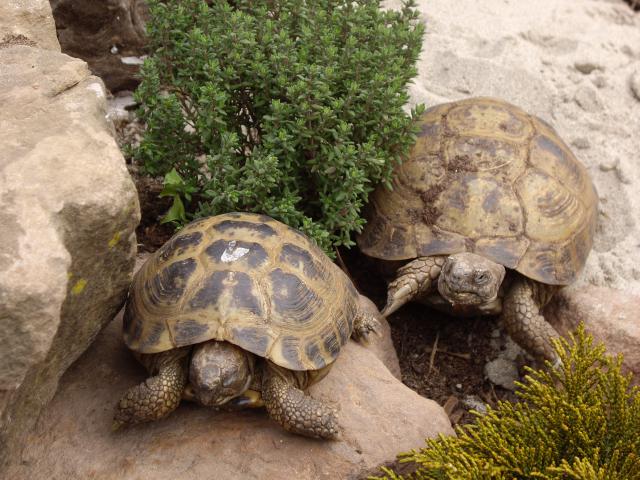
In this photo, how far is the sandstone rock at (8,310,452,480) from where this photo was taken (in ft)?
8.70

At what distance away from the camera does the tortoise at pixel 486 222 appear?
12.2 ft

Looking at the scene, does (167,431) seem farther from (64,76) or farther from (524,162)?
(524,162)

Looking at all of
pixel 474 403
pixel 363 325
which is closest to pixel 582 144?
pixel 474 403

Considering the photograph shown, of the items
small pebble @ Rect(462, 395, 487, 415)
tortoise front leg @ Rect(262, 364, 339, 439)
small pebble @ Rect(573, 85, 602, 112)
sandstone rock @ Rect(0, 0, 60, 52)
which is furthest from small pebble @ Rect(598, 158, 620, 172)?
sandstone rock @ Rect(0, 0, 60, 52)

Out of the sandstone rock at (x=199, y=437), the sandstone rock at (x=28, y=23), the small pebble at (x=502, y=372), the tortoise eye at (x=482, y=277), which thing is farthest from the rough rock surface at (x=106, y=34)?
the small pebble at (x=502, y=372)

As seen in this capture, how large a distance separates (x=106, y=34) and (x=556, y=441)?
3592 mm

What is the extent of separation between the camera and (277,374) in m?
2.80

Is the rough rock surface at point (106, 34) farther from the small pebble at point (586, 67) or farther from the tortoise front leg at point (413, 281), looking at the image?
the small pebble at point (586, 67)

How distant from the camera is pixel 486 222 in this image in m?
3.81

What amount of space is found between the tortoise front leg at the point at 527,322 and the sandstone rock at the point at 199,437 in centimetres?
89

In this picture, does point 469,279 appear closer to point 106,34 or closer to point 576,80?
point 576,80

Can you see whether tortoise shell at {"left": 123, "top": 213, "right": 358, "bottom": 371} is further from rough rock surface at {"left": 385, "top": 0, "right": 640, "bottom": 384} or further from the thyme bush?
rough rock surface at {"left": 385, "top": 0, "right": 640, "bottom": 384}

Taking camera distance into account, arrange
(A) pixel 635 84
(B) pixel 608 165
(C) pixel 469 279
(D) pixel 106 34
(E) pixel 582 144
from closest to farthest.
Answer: (C) pixel 469 279, (D) pixel 106 34, (B) pixel 608 165, (E) pixel 582 144, (A) pixel 635 84

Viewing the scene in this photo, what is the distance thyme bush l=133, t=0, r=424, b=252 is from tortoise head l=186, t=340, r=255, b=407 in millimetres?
881
